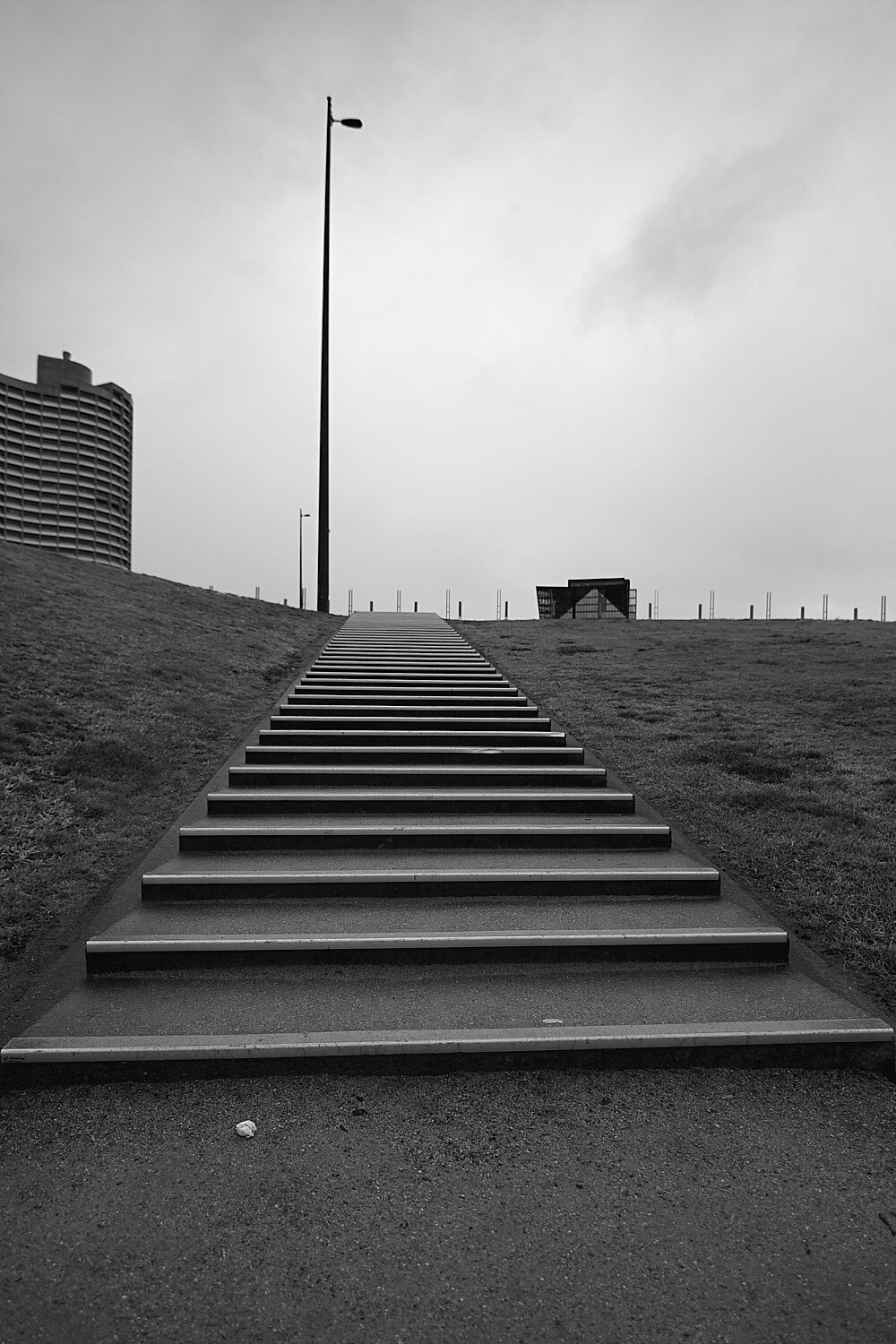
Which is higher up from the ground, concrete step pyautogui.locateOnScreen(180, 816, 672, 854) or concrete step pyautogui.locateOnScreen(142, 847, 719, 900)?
concrete step pyautogui.locateOnScreen(180, 816, 672, 854)

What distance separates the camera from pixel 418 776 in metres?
5.28

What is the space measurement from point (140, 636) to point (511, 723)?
5.92 m

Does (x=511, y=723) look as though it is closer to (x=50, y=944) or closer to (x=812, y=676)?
(x=50, y=944)

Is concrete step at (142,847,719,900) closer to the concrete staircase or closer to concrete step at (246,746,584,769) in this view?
the concrete staircase

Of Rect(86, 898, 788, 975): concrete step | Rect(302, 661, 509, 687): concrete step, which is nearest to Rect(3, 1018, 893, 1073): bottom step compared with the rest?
Rect(86, 898, 788, 975): concrete step

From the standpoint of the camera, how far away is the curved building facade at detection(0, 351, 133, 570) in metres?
156

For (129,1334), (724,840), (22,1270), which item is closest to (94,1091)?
(22,1270)

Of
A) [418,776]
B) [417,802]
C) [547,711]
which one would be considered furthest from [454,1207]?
[547,711]

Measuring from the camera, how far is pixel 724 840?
447 cm

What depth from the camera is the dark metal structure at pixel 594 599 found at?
44.1m

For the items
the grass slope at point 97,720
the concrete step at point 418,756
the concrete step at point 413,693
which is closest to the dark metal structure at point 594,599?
the grass slope at point 97,720

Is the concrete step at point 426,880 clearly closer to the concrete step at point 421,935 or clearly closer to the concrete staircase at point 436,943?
the concrete staircase at point 436,943

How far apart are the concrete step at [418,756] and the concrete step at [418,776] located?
1.01 ft

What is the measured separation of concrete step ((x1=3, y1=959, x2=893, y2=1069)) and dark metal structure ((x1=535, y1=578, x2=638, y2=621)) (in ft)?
135
